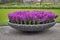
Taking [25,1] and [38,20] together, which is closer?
[38,20]

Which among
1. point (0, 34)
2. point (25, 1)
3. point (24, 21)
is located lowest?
point (25, 1)

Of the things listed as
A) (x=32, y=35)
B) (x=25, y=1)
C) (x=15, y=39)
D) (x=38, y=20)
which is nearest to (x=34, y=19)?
(x=38, y=20)

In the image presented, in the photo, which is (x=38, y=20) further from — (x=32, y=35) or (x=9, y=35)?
(x=9, y=35)

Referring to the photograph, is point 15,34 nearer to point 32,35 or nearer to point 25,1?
point 32,35

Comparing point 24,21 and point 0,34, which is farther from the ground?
point 24,21

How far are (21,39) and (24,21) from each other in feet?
1.36

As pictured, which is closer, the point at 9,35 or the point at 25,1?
the point at 9,35

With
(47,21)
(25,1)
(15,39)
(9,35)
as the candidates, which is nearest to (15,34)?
(9,35)

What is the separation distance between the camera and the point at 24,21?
3428 millimetres

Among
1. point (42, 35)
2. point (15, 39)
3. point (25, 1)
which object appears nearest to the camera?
point (15, 39)

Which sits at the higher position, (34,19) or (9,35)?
(34,19)

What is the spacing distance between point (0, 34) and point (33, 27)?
24.8 inches

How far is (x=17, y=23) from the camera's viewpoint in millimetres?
3490

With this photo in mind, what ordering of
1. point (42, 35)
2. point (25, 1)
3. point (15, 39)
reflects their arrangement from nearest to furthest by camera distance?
point (15, 39), point (42, 35), point (25, 1)
